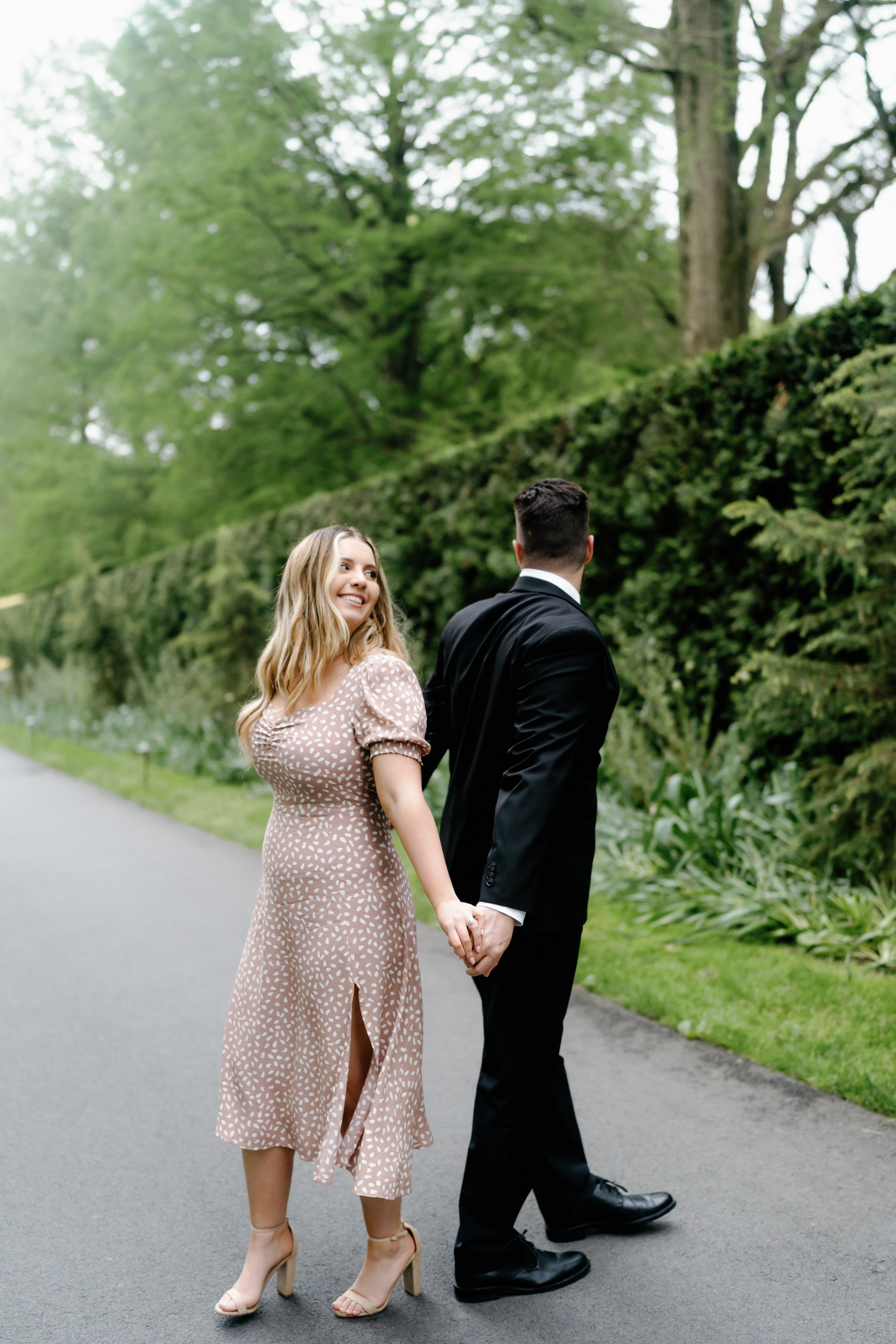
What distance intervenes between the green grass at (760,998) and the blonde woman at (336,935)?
4.99 feet

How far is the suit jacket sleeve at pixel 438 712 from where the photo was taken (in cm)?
306

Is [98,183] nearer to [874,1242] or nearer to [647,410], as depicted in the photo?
[647,410]

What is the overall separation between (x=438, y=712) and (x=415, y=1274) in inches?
57.8

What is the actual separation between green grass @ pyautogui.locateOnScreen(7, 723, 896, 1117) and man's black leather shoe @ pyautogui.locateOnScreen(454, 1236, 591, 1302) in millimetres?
1416

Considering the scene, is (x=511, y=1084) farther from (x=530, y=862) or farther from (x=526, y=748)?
(x=526, y=748)

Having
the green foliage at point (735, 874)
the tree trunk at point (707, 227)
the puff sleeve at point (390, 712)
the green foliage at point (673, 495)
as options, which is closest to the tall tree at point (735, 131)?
the tree trunk at point (707, 227)

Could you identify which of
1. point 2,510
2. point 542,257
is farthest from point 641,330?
point 2,510

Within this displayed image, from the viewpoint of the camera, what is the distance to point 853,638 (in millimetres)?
5234

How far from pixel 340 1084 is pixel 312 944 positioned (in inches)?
13.3

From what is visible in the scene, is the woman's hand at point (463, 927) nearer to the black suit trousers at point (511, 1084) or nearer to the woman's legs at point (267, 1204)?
the black suit trousers at point (511, 1084)

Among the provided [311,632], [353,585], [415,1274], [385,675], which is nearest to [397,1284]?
[415,1274]

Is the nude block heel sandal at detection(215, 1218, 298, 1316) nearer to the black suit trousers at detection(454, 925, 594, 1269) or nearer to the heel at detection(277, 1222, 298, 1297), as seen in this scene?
the heel at detection(277, 1222, 298, 1297)

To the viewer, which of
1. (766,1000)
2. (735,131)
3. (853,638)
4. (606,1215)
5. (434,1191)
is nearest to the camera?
(606,1215)

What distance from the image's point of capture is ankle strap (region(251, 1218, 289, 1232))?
2.73 meters
